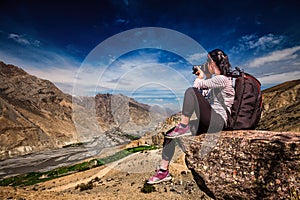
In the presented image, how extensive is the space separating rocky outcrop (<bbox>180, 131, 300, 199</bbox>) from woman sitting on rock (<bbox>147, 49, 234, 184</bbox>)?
42cm

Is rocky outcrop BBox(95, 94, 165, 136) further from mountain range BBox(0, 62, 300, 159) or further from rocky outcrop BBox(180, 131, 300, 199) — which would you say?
mountain range BBox(0, 62, 300, 159)

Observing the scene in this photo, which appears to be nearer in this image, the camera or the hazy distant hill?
the camera

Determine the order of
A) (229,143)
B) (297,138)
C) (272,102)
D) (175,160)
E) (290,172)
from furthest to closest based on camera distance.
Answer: (272,102), (175,160), (229,143), (297,138), (290,172)

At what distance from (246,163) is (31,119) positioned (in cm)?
13353

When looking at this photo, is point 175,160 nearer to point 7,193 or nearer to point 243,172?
point 7,193

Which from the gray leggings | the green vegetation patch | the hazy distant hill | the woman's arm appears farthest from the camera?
the hazy distant hill

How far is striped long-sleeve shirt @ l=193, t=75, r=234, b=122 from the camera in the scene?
13.5 ft

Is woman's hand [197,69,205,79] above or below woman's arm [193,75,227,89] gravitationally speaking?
above

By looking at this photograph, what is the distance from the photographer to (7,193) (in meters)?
9.23

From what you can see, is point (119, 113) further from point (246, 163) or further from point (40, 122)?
point (40, 122)

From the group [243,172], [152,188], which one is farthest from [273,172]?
[152,188]

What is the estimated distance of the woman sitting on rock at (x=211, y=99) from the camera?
420cm

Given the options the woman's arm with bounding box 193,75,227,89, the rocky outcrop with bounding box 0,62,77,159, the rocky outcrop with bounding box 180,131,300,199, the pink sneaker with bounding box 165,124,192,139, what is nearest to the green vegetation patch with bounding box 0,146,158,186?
the rocky outcrop with bounding box 180,131,300,199

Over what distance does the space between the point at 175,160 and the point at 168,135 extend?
1038cm
